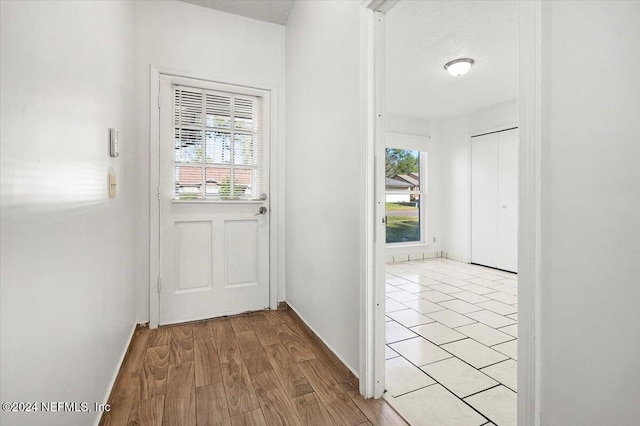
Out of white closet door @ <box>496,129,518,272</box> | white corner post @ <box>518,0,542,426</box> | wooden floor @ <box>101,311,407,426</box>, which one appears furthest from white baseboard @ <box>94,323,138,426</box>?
white closet door @ <box>496,129,518,272</box>

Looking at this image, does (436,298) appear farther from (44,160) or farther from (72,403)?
(44,160)

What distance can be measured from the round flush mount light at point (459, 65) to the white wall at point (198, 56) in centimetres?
180

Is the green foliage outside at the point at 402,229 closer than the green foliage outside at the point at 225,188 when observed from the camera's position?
No

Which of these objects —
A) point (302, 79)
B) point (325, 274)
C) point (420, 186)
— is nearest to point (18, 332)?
point (325, 274)

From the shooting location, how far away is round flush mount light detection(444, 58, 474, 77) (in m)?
3.20

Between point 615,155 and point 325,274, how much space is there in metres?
1.61

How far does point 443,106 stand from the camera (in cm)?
477

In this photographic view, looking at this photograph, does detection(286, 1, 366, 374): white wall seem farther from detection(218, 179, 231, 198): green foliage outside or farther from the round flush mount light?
the round flush mount light

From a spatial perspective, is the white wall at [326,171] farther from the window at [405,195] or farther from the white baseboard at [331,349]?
the window at [405,195]

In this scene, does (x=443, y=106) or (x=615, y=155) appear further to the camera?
(x=443, y=106)

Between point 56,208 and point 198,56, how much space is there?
2.13 metres

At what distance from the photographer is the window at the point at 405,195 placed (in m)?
5.54

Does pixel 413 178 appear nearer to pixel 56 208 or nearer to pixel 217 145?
pixel 217 145

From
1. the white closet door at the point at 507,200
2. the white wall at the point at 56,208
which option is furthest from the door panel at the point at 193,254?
the white closet door at the point at 507,200
